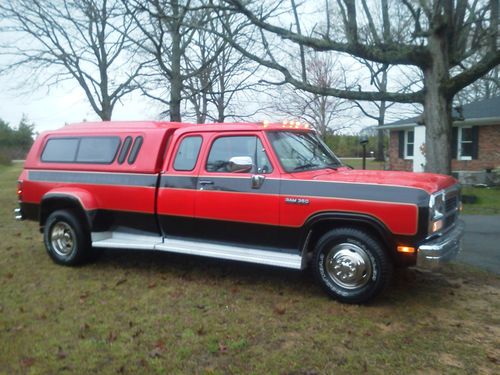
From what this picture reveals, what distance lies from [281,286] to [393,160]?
2008 centimetres

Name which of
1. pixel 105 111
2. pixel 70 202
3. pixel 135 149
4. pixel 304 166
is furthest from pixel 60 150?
pixel 105 111

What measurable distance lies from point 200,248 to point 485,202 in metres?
11.4

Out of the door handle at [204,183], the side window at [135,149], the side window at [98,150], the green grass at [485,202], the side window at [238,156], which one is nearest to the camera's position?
the side window at [238,156]

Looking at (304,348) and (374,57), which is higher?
(374,57)

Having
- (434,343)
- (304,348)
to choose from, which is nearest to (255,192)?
(304,348)

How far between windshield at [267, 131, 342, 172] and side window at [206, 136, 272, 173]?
197 millimetres

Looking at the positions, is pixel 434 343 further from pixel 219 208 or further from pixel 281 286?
pixel 219 208

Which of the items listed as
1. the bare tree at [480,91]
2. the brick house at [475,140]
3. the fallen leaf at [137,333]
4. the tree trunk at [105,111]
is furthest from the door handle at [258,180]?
the bare tree at [480,91]

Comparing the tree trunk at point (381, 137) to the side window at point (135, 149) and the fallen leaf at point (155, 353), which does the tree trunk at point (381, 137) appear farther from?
the fallen leaf at point (155, 353)

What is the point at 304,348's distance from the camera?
418 cm

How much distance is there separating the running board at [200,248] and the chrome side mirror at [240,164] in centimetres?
95

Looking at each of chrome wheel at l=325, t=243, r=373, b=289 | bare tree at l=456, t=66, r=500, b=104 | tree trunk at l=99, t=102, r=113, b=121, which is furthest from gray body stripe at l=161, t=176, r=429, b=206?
bare tree at l=456, t=66, r=500, b=104

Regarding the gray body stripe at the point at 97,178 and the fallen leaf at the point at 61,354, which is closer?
the fallen leaf at the point at 61,354

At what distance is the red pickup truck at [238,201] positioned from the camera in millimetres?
4938
